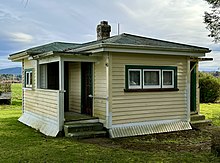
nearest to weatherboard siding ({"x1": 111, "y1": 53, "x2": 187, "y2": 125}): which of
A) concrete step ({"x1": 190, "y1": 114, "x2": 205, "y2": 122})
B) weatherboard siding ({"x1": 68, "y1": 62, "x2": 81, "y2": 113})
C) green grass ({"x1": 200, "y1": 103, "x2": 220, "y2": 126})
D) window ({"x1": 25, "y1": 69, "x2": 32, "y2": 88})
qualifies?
concrete step ({"x1": 190, "y1": 114, "x2": 205, "y2": 122})

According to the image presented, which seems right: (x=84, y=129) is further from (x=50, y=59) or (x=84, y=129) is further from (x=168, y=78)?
(x=168, y=78)

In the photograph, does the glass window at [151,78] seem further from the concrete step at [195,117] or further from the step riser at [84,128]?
the concrete step at [195,117]

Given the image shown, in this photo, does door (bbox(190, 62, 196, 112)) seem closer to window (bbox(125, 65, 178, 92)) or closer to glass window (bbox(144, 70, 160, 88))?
window (bbox(125, 65, 178, 92))

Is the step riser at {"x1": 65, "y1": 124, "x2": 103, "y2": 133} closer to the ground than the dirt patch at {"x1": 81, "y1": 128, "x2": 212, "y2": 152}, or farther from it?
farther from it

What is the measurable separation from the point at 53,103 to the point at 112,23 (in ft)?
17.8

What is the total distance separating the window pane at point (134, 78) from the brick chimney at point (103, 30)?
3.46 meters

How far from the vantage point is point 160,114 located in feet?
33.4

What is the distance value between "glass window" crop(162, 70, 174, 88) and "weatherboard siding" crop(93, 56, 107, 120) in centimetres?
237

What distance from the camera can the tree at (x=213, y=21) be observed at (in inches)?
290

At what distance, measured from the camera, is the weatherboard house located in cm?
Answer: 910

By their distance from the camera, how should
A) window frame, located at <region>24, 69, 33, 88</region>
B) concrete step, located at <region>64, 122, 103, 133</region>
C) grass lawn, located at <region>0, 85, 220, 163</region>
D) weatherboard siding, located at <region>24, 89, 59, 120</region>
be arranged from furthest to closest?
window frame, located at <region>24, 69, 33, 88</region>
weatherboard siding, located at <region>24, 89, 59, 120</region>
concrete step, located at <region>64, 122, 103, 133</region>
grass lawn, located at <region>0, 85, 220, 163</region>

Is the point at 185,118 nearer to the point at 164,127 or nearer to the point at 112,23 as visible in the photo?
the point at 164,127

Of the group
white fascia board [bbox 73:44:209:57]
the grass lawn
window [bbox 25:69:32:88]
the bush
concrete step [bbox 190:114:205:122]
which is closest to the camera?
the grass lawn

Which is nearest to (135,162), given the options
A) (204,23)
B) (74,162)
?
(74,162)
